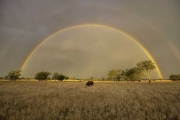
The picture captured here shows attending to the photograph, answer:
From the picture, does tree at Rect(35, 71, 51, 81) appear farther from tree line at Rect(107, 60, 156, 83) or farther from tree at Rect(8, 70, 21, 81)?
tree line at Rect(107, 60, 156, 83)

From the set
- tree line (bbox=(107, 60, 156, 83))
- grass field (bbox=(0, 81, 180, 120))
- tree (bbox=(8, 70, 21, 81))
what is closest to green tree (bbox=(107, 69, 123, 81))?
tree line (bbox=(107, 60, 156, 83))

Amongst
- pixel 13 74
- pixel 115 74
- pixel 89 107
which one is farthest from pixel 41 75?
pixel 89 107

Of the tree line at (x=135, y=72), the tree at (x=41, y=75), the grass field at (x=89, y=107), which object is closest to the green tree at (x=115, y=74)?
the tree line at (x=135, y=72)

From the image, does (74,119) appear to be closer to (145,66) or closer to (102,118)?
(102,118)

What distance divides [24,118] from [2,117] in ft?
3.89

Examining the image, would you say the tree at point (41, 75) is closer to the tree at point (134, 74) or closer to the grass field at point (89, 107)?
the tree at point (134, 74)

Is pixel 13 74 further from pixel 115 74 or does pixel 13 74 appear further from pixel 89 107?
pixel 89 107

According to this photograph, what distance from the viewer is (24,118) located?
Result: 22.0ft

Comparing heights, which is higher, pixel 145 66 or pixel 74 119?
pixel 145 66

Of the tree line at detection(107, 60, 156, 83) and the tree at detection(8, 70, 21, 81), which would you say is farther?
the tree at detection(8, 70, 21, 81)

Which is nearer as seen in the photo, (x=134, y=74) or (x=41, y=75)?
(x=134, y=74)

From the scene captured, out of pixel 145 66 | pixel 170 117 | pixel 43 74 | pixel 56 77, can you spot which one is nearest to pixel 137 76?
pixel 145 66

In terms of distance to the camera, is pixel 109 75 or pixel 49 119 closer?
pixel 49 119

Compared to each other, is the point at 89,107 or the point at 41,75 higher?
the point at 41,75
